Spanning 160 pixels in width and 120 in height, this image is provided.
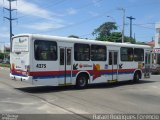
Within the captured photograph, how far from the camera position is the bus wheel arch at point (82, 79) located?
18.8 meters

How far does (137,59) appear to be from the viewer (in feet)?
76.7

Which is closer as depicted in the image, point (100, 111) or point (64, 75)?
point (100, 111)

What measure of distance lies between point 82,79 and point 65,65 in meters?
1.74

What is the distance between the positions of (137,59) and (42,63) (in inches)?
348

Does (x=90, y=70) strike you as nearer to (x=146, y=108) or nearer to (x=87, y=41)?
(x=87, y=41)

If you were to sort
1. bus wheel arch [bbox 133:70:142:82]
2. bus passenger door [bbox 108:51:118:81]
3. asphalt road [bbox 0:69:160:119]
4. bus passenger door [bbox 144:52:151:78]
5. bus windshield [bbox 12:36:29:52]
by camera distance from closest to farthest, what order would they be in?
asphalt road [bbox 0:69:160:119]
bus windshield [bbox 12:36:29:52]
bus passenger door [bbox 108:51:118:81]
bus wheel arch [bbox 133:70:142:82]
bus passenger door [bbox 144:52:151:78]

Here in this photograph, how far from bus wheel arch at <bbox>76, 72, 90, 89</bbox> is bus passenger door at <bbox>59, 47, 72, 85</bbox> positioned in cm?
75

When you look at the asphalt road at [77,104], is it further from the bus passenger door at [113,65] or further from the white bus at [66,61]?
the bus passenger door at [113,65]

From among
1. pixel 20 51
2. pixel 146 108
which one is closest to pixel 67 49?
pixel 20 51

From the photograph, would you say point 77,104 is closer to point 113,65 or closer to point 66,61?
point 66,61

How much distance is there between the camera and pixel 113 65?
69.1 feet

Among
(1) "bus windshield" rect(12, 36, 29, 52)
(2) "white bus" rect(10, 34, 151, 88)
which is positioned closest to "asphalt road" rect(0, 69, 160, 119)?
(2) "white bus" rect(10, 34, 151, 88)

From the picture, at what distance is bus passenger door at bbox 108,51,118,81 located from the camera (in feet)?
68.4

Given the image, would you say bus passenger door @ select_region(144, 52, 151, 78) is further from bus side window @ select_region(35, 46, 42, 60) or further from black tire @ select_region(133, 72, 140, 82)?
bus side window @ select_region(35, 46, 42, 60)
